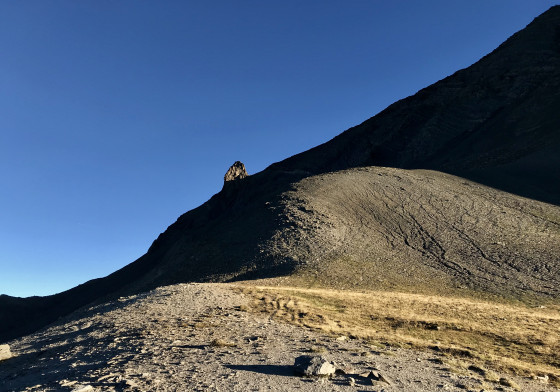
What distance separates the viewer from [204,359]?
12.8 m

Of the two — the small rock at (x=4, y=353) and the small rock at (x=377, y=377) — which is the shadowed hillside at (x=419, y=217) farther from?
the small rock at (x=377, y=377)

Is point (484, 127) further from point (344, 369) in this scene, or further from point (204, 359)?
point (204, 359)

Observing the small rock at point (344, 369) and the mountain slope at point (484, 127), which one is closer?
the small rock at point (344, 369)

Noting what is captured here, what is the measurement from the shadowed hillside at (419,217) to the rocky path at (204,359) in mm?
20744

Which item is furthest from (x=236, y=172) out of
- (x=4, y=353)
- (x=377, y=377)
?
(x=377, y=377)

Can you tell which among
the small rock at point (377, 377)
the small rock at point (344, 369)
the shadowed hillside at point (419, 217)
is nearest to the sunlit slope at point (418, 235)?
the shadowed hillside at point (419, 217)

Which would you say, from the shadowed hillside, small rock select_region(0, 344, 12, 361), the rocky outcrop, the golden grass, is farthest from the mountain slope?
small rock select_region(0, 344, 12, 361)

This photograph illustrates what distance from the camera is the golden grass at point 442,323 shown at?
1656cm

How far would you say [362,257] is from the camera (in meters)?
44.3

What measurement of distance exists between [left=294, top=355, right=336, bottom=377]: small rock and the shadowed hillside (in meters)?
25.7

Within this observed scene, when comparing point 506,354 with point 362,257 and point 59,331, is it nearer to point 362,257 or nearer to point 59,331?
point 59,331

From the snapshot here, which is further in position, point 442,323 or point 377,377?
point 442,323

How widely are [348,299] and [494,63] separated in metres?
117

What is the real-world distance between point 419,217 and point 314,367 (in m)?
45.3
